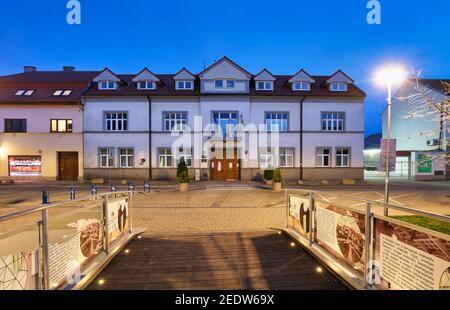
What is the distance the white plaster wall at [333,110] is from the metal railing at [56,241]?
21.8 metres

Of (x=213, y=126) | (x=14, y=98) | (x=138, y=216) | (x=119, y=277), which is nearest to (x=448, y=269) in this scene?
(x=119, y=277)

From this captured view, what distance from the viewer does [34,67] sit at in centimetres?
3156

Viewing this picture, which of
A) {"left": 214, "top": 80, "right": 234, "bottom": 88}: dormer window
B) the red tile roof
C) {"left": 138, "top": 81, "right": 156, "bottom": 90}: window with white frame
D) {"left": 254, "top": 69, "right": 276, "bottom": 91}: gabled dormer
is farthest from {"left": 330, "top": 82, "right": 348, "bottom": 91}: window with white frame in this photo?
{"left": 138, "top": 81, "right": 156, "bottom": 90}: window with white frame

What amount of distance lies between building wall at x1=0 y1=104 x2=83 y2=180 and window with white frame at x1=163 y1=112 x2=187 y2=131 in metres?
8.35

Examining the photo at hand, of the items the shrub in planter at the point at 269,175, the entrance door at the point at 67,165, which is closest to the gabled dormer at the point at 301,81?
the shrub in planter at the point at 269,175

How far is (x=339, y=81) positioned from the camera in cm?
2475

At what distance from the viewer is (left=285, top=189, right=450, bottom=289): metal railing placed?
2723mm

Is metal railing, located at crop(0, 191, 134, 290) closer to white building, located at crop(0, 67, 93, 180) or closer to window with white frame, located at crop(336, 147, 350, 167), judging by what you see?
white building, located at crop(0, 67, 93, 180)

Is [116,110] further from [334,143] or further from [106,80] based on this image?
[334,143]

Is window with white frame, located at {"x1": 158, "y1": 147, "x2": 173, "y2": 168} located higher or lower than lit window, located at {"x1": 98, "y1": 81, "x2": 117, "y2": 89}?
lower

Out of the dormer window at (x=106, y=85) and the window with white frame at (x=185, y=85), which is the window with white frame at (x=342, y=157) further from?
the dormer window at (x=106, y=85)
